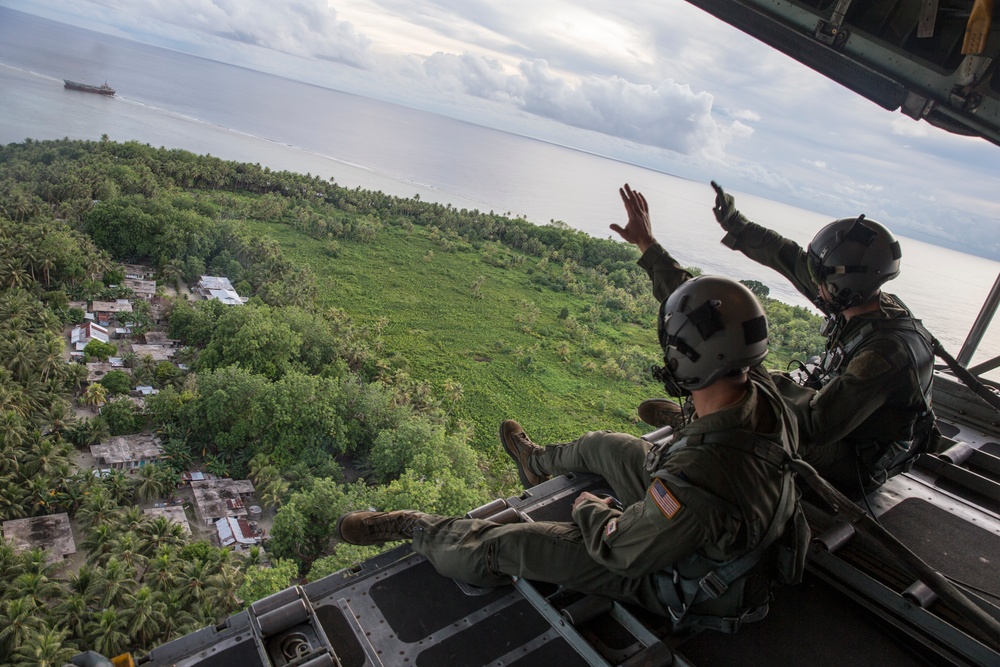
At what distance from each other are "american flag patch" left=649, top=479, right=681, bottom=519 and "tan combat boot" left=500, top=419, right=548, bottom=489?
1.46 m

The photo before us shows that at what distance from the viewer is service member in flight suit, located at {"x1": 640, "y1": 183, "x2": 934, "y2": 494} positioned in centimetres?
253

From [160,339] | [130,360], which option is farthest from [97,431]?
[160,339]

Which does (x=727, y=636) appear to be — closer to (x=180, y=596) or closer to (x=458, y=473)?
(x=180, y=596)

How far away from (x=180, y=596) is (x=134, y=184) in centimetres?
2620

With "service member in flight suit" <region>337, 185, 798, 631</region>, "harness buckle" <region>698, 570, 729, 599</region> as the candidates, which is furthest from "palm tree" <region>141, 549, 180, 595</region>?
"harness buckle" <region>698, 570, 729, 599</region>

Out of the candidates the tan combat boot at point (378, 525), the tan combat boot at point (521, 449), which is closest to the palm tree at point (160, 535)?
the tan combat boot at point (521, 449)

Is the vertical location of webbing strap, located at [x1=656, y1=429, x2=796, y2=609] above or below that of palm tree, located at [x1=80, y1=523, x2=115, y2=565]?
above

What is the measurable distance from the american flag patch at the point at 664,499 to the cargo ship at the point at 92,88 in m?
67.8

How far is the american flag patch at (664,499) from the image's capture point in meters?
1.74

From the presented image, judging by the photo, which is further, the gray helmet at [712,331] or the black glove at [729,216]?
the black glove at [729,216]

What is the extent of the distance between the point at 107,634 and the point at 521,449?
9.75 m

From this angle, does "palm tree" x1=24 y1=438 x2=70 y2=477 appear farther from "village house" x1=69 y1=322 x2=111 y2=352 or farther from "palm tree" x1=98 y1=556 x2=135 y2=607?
"village house" x1=69 y1=322 x2=111 y2=352

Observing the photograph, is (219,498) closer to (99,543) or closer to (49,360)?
(99,543)

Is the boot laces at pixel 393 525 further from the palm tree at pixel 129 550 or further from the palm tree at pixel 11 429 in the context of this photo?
the palm tree at pixel 11 429
